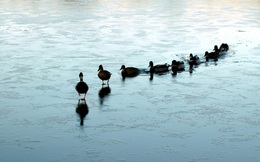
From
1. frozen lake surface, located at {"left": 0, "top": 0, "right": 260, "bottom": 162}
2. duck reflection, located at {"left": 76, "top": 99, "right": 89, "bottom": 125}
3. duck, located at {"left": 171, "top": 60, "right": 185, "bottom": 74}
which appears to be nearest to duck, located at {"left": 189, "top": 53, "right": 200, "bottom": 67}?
frozen lake surface, located at {"left": 0, "top": 0, "right": 260, "bottom": 162}

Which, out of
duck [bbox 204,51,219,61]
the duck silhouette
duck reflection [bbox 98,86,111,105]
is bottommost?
duck reflection [bbox 98,86,111,105]

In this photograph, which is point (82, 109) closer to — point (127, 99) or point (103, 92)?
point (127, 99)

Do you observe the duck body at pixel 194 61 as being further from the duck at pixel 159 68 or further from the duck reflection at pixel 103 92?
the duck reflection at pixel 103 92

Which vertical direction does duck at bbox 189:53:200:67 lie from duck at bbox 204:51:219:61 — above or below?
below

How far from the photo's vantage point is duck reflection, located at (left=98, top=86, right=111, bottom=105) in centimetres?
1288

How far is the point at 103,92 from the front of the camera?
1347cm

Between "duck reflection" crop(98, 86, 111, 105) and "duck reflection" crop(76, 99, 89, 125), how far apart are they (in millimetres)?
511

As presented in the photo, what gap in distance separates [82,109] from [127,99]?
153 centimetres

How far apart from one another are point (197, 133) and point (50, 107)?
13.3 ft

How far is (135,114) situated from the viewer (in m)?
11.5

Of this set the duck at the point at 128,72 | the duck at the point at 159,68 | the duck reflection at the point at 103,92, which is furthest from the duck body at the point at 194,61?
the duck reflection at the point at 103,92

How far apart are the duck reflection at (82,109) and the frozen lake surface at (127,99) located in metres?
0.12

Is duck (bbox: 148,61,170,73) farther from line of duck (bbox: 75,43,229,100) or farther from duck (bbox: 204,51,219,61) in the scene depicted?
duck (bbox: 204,51,219,61)

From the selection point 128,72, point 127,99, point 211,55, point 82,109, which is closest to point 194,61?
point 211,55
